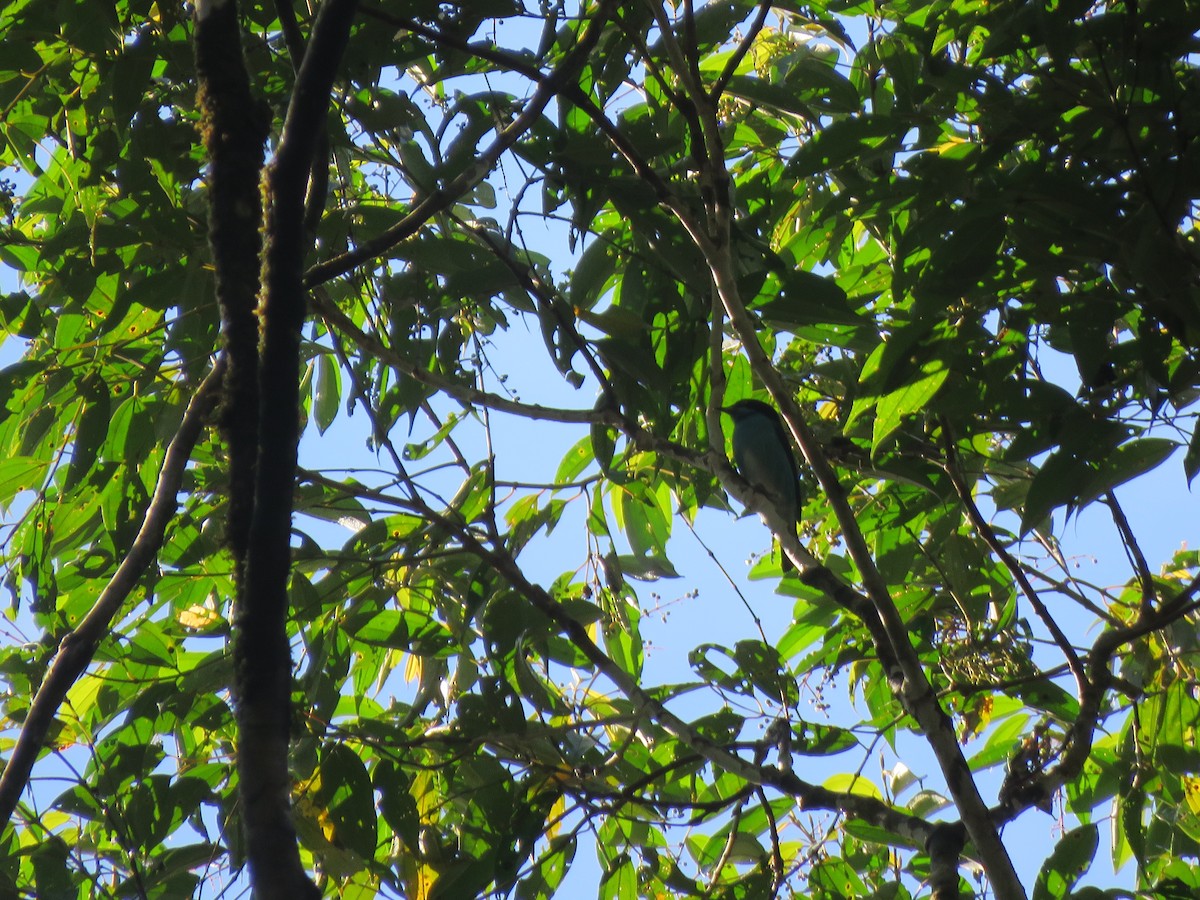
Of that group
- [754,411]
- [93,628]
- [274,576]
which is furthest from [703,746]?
[754,411]

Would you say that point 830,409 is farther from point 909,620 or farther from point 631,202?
point 631,202

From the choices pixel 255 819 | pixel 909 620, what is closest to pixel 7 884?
pixel 255 819

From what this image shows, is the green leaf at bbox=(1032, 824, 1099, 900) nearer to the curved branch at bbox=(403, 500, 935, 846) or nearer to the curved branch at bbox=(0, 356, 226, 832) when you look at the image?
the curved branch at bbox=(403, 500, 935, 846)

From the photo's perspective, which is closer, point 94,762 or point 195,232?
point 195,232

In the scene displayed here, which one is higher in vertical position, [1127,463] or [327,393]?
[327,393]

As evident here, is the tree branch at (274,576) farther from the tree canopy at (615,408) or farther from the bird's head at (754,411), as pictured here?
the bird's head at (754,411)

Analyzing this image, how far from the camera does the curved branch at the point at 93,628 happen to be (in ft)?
5.44

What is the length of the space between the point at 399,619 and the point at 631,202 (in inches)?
47.2

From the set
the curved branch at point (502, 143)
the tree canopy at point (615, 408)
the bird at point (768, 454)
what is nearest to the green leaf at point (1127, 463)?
the tree canopy at point (615, 408)

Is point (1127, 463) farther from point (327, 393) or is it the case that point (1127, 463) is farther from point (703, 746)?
point (327, 393)

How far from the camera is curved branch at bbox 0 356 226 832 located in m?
1.66

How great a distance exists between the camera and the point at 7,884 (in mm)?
2357

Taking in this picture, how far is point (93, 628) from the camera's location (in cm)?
184

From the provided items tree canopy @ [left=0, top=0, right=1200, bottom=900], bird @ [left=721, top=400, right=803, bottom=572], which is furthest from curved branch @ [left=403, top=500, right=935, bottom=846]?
bird @ [left=721, top=400, right=803, bottom=572]
